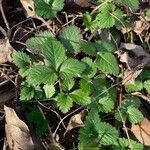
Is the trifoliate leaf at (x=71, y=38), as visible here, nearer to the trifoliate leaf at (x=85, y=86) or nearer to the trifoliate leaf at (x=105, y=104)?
the trifoliate leaf at (x=85, y=86)

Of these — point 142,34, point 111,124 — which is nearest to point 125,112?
point 111,124

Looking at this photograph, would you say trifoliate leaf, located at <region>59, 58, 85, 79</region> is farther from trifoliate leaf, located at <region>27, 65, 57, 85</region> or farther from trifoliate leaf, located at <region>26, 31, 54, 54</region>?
trifoliate leaf, located at <region>26, 31, 54, 54</region>

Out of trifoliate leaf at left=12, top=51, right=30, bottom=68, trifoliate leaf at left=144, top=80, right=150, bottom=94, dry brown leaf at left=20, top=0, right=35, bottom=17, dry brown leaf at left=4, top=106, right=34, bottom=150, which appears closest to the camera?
dry brown leaf at left=4, top=106, right=34, bottom=150

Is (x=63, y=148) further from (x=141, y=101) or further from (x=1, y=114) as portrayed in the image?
(x=141, y=101)

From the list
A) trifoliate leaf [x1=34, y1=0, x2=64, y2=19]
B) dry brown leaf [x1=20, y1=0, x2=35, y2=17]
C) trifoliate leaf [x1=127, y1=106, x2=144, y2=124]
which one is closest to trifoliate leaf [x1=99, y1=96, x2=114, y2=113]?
trifoliate leaf [x1=127, y1=106, x2=144, y2=124]

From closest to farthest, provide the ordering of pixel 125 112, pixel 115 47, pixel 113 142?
pixel 113 142, pixel 125 112, pixel 115 47

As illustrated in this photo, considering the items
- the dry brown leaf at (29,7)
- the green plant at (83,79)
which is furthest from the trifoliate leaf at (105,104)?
the dry brown leaf at (29,7)
